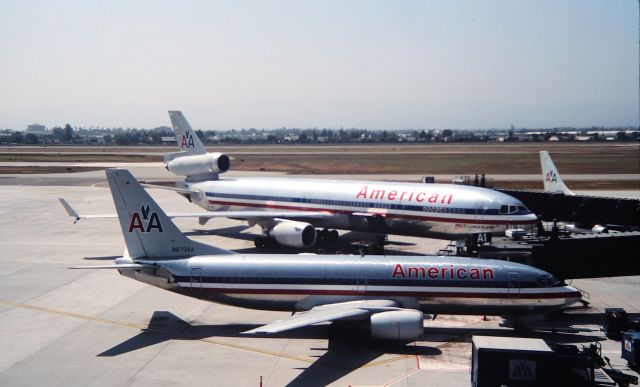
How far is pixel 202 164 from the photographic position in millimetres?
56188

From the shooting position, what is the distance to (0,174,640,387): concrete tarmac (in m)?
23.0

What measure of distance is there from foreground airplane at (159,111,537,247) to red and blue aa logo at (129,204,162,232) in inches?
593

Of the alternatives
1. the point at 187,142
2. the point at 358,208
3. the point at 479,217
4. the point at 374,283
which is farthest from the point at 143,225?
the point at 187,142

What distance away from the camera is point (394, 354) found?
25312mm

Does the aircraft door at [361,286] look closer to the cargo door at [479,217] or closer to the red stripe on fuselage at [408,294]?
the red stripe on fuselage at [408,294]

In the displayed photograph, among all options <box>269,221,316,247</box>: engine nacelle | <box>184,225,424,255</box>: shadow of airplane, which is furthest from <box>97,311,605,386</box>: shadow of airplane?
<box>184,225,424,255</box>: shadow of airplane

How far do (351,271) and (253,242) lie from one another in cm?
2389

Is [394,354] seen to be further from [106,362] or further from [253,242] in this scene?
[253,242]

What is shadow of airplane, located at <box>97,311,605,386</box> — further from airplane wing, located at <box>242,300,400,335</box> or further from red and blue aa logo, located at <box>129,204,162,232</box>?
red and blue aa logo, located at <box>129,204,162,232</box>

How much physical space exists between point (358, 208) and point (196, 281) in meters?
19.0

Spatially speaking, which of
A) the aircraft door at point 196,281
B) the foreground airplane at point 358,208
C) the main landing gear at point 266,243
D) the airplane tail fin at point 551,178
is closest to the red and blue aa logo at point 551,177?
the airplane tail fin at point 551,178

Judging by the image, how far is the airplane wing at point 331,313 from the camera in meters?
23.6

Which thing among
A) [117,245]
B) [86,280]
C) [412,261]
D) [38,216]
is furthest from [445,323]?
[38,216]

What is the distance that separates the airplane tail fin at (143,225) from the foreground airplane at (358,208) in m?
14.4
